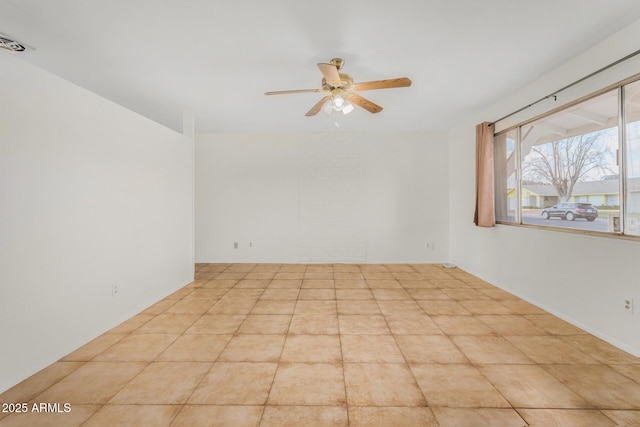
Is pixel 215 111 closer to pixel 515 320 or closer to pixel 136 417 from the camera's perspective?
pixel 136 417

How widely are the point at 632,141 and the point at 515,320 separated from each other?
5.95 ft

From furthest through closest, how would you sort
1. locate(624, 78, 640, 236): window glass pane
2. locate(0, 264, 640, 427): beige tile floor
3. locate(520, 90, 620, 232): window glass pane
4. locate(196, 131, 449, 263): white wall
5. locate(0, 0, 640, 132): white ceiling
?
locate(196, 131, 449, 263): white wall, locate(520, 90, 620, 232): window glass pane, locate(624, 78, 640, 236): window glass pane, locate(0, 0, 640, 132): white ceiling, locate(0, 264, 640, 427): beige tile floor

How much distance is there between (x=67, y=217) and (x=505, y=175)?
4834 millimetres

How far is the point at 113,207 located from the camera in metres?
2.46

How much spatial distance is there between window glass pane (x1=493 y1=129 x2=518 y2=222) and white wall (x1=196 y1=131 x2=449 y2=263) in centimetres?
129

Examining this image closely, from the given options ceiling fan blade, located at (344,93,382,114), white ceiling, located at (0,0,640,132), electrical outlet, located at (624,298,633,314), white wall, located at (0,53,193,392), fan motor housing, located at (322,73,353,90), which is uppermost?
white ceiling, located at (0,0,640,132)

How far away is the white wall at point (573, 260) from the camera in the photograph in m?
2.01

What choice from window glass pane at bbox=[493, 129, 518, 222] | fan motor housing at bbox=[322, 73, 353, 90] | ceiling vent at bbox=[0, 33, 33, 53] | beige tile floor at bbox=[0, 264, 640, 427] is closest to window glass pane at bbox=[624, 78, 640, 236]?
beige tile floor at bbox=[0, 264, 640, 427]

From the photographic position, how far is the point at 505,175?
349 cm

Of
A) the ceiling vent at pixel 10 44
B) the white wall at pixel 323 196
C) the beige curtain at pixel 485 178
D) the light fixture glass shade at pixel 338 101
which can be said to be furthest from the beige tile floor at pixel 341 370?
the ceiling vent at pixel 10 44

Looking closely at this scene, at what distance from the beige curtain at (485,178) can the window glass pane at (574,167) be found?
0.37 meters

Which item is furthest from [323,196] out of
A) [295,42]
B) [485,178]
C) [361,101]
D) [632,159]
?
[632,159]

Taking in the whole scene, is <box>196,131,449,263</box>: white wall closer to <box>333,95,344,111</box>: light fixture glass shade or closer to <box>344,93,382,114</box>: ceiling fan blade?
<box>344,93,382,114</box>: ceiling fan blade

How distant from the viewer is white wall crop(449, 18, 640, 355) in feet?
6.58
